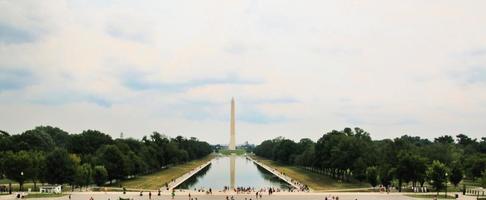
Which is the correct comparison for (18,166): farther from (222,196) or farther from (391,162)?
(391,162)

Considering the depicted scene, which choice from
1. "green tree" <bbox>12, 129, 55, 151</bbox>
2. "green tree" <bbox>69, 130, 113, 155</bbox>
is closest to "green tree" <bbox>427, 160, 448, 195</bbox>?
"green tree" <bbox>69, 130, 113, 155</bbox>

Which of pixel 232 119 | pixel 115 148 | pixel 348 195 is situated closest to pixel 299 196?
pixel 348 195

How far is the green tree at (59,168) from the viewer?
75.9 m

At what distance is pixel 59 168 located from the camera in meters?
75.9

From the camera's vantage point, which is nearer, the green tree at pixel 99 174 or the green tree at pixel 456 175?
the green tree at pixel 456 175

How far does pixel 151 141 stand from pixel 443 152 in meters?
73.1

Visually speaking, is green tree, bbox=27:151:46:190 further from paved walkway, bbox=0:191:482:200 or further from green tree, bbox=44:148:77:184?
paved walkway, bbox=0:191:482:200

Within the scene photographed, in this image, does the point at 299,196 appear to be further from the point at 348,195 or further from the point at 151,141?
the point at 151,141

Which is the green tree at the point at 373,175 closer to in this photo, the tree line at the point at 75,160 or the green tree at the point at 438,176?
the green tree at the point at 438,176

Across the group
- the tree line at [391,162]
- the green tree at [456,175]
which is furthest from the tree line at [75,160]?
the green tree at [456,175]

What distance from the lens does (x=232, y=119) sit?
19488 centimetres

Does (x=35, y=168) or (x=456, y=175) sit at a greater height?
(x=35, y=168)

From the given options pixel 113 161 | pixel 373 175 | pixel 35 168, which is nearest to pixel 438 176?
pixel 373 175

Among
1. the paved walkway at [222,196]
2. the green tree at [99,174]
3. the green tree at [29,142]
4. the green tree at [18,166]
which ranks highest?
the green tree at [29,142]
